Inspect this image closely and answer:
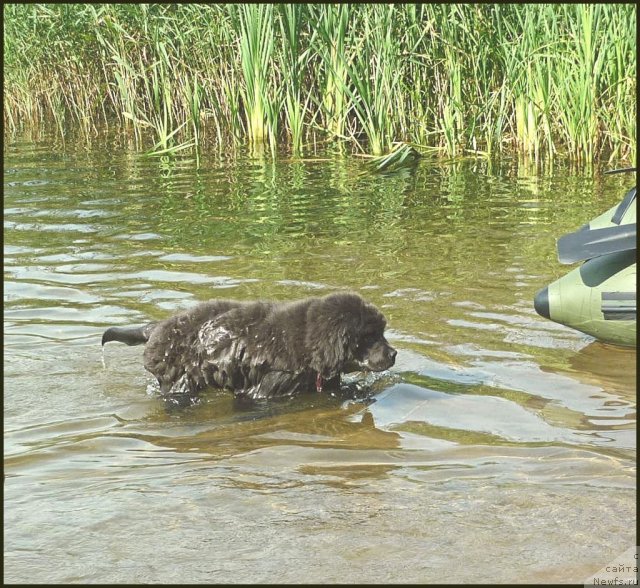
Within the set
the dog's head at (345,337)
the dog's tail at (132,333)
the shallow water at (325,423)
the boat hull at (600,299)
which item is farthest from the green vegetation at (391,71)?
the dog's tail at (132,333)

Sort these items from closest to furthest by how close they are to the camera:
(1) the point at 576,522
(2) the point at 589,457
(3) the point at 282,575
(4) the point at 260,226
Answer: (3) the point at 282,575 → (1) the point at 576,522 → (2) the point at 589,457 → (4) the point at 260,226

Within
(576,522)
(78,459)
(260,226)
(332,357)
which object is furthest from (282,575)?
(260,226)

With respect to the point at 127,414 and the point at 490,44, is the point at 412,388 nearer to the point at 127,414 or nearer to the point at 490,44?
the point at 127,414

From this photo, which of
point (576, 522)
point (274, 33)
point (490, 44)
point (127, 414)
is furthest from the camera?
point (274, 33)

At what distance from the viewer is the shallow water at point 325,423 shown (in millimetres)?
3547

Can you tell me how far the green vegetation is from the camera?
37.3ft

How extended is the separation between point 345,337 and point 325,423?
0.46 meters

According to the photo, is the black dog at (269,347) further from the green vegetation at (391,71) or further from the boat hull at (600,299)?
the green vegetation at (391,71)

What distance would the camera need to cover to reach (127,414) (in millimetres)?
5312

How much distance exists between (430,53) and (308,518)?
969cm

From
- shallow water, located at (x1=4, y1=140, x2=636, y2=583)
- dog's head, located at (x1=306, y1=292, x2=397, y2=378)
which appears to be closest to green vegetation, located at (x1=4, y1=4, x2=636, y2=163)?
shallow water, located at (x1=4, y1=140, x2=636, y2=583)

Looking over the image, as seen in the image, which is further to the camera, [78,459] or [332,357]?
[332,357]

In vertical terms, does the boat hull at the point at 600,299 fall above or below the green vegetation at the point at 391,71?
below

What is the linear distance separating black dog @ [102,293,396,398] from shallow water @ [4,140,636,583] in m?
0.15
